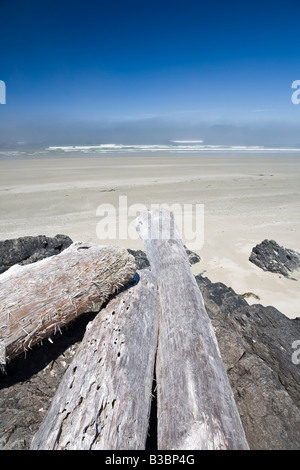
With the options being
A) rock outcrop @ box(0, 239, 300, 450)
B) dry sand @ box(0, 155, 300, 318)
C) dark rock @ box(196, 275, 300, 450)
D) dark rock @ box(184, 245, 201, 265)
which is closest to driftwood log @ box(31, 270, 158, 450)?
rock outcrop @ box(0, 239, 300, 450)

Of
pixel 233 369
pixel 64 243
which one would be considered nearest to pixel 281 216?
pixel 64 243

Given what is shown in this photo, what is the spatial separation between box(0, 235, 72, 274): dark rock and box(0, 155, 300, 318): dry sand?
6.38ft

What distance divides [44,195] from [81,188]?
2029mm

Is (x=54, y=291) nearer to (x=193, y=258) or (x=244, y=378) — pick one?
(x=244, y=378)

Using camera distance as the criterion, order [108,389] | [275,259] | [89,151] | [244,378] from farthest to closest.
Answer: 1. [89,151]
2. [275,259]
3. [244,378]
4. [108,389]

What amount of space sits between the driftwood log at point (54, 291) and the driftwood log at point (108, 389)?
0.25 metres

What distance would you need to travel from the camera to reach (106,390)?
1.87m

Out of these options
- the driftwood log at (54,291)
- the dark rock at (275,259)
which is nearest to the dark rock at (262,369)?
the driftwood log at (54,291)

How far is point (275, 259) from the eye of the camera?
5570mm

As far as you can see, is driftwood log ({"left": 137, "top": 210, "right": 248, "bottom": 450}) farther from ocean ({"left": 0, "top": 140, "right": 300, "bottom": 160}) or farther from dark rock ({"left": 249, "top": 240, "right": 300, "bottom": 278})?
ocean ({"left": 0, "top": 140, "right": 300, "bottom": 160})

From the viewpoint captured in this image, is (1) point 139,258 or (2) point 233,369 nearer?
(2) point 233,369

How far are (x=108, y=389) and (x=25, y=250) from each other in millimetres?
3804

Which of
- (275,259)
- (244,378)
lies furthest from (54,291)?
(275,259)

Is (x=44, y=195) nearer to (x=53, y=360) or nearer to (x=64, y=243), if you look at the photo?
(x=64, y=243)
